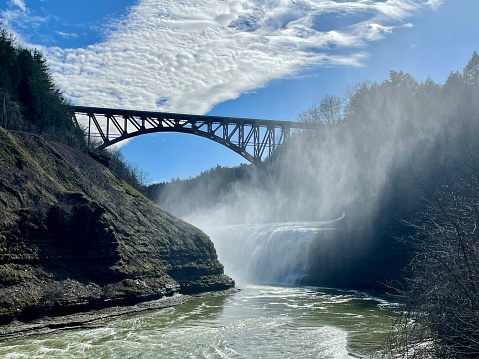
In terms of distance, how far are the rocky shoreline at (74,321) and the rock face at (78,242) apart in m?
0.31

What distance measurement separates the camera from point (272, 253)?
36.8 m

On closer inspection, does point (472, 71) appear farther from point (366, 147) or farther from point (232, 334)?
point (232, 334)

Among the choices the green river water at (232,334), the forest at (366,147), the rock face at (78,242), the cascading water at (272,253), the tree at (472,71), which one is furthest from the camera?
the tree at (472,71)

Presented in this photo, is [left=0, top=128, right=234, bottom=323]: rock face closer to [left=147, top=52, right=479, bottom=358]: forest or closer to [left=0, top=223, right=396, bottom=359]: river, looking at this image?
[left=0, top=223, right=396, bottom=359]: river

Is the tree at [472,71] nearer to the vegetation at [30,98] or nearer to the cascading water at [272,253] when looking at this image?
the cascading water at [272,253]

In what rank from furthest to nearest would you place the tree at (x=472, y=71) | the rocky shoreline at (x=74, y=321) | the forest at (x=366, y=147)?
the tree at (x=472, y=71) < the forest at (x=366, y=147) < the rocky shoreline at (x=74, y=321)

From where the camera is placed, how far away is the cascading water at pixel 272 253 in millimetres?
34781

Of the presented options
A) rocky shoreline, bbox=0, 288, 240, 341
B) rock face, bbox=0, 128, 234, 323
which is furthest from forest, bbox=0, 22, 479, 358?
rocky shoreline, bbox=0, 288, 240, 341

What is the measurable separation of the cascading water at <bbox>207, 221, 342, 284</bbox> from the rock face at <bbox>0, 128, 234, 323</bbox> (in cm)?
666

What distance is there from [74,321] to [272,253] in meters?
21.1

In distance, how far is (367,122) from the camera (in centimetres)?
4688

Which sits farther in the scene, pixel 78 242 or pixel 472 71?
pixel 472 71

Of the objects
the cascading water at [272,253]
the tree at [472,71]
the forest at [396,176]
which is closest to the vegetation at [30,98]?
the cascading water at [272,253]

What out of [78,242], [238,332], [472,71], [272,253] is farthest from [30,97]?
[472,71]
